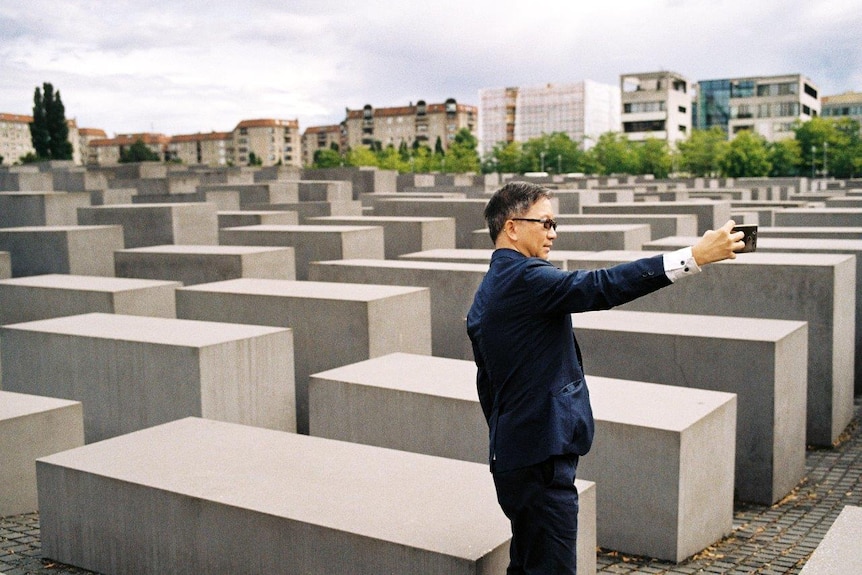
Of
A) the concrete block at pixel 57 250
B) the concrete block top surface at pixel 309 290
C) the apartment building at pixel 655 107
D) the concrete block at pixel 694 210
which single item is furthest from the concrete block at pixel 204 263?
the apartment building at pixel 655 107

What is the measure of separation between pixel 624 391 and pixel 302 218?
605 inches

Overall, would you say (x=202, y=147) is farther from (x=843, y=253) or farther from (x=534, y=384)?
(x=534, y=384)

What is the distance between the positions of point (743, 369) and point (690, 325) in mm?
749

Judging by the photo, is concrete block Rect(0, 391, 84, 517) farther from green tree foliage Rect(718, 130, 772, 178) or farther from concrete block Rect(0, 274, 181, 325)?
green tree foliage Rect(718, 130, 772, 178)

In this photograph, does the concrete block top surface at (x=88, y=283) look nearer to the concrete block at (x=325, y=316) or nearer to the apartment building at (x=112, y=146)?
the concrete block at (x=325, y=316)

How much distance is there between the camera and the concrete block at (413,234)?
16.4m

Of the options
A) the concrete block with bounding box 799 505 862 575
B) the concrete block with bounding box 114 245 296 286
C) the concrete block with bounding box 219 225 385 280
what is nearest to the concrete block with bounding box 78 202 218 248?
the concrete block with bounding box 219 225 385 280

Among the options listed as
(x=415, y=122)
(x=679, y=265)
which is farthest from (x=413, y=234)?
(x=415, y=122)

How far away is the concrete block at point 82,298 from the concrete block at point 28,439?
11.3 ft

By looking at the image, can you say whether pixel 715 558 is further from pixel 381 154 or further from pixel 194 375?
pixel 381 154

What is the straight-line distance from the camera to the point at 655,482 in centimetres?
577

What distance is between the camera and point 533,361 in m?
3.25

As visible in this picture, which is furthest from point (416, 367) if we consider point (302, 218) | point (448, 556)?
point (302, 218)

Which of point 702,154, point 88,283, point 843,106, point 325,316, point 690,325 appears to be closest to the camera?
point 690,325
